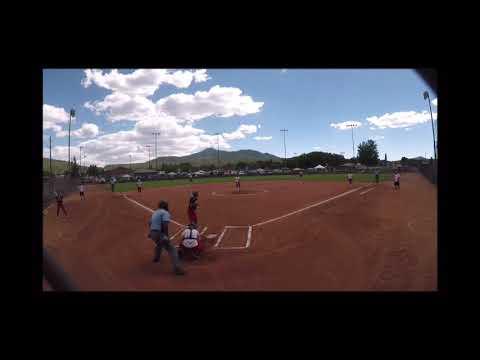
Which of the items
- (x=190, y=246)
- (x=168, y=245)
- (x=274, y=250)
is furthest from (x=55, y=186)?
(x=274, y=250)

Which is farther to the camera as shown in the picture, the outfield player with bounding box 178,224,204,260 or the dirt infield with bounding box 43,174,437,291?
the outfield player with bounding box 178,224,204,260

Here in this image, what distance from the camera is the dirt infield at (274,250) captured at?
6.08m

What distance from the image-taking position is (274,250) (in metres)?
8.24

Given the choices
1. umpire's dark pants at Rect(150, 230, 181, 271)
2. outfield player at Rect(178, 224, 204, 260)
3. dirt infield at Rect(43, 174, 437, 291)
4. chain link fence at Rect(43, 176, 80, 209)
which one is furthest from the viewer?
chain link fence at Rect(43, 176, 80, 209)

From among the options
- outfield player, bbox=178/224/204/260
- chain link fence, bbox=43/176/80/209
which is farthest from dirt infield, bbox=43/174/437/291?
chain link fence, bbox=43/176/80/209

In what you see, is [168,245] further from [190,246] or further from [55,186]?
[55,186]

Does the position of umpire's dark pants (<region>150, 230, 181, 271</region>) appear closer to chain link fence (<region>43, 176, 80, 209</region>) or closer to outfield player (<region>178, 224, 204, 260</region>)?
outfield player (<region>178, 224, 204, 260</region>)

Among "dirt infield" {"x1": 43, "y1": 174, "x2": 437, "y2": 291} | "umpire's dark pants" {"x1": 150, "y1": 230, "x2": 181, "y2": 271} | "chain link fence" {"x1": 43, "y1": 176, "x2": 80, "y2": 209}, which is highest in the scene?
"chain link fence" {"x1": 43, "y1": 176, "x2": 80, "y2": 209}

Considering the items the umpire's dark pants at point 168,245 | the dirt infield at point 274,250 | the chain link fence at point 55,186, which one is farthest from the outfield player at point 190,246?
the chain link fence at point 55,186

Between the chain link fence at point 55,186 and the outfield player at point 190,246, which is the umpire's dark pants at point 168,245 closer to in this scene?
the outfield player at point 190,246

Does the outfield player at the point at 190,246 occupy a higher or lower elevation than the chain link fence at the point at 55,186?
lower

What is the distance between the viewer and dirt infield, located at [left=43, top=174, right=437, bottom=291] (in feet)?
19.9

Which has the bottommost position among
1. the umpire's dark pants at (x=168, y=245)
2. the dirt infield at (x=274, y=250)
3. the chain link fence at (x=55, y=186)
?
the dirt infield at (x=274, y=250)
